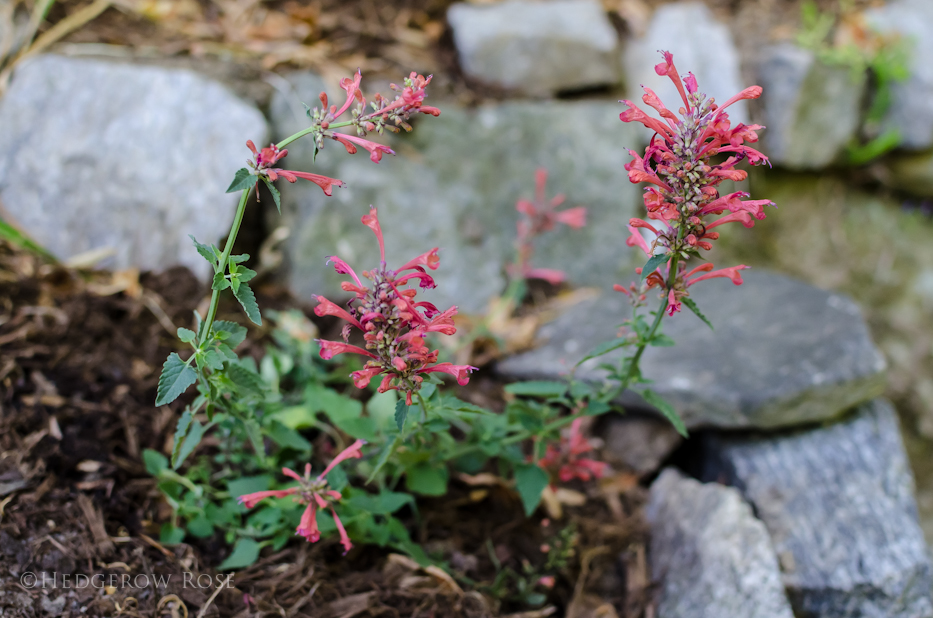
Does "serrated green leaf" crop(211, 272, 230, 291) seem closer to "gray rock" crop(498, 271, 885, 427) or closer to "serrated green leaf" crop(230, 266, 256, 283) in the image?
"serrated green leaf" crop(230, 266, 256, 283)

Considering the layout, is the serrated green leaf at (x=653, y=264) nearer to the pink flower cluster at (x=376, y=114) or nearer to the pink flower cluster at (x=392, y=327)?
the pink flower cluster at (x=392, y=327)

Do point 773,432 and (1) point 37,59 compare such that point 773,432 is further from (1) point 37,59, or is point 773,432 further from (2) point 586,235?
(1) point 37,59

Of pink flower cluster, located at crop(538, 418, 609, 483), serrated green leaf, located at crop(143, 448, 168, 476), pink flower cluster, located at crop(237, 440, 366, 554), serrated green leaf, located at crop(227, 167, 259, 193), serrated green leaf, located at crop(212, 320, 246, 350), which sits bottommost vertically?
pink flower cluster, located at crop(538, 418, 609, 483)

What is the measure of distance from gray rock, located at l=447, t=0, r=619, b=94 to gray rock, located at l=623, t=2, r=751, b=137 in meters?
0.24

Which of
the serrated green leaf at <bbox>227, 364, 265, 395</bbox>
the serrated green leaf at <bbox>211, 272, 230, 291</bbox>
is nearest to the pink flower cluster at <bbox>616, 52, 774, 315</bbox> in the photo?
the serrated green leaf at <bbox>211, 272, 230, 291</bbox>

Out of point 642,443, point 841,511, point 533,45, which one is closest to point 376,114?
point 642,443

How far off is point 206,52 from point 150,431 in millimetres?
2051

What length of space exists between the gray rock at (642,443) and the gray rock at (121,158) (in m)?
1.94

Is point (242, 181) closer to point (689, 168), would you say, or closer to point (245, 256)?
point (245, 256)

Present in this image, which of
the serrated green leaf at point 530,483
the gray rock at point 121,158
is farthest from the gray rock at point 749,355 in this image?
the gray rock at point 121,158

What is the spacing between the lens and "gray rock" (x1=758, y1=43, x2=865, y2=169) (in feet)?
13.1

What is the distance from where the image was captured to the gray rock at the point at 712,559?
216 centimetres

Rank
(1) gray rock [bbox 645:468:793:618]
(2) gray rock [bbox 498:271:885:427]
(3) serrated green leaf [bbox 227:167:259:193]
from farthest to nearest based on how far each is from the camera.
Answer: (2) gray rock [bbox 498:271:885:427] → (1) gray rock [bbox 645:468:793:618] → (3) serrated green leaf [bbox 227:167:259:193]

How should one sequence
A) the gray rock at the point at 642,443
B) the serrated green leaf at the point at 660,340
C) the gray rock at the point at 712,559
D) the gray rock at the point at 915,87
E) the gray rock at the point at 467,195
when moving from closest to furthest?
the serrated green leaf at the point at 660,340 < the gray rock at the point at 712,559 < the gray rock at the point at 642,443 < the gray rock at the point at 467,195 < the gray rock at the point at 915,87
